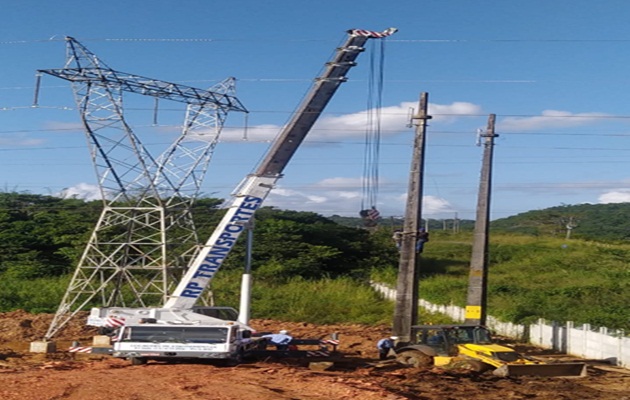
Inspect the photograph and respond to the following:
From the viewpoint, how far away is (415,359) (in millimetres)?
22016

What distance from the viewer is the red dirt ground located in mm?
15719

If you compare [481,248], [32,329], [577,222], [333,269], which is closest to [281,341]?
[481,248]

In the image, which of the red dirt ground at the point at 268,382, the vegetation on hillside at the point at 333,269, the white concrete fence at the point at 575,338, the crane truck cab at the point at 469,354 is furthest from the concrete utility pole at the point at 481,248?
the crane truck cab at the point at 469,354

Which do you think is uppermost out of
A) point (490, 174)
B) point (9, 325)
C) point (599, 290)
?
point (490, 174)

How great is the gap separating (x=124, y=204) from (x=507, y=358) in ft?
54.1

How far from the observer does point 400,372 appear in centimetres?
2075

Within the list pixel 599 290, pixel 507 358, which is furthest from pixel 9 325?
pixel 599 290

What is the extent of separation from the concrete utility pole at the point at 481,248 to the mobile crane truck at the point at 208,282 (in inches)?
282

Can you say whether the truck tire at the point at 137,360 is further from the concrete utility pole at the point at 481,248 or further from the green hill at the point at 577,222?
the green hill at the point at 577,222

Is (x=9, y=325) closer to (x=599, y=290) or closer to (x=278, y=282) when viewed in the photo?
(x=278, y=282)

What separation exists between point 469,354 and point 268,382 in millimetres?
6402

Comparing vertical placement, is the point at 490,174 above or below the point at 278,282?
above

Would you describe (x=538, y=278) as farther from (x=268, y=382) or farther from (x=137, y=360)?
(x=268, y=382)

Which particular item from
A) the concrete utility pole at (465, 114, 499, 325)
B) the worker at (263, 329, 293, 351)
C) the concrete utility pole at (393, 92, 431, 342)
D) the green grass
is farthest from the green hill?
the worker at (263, 329, 293, 351)
